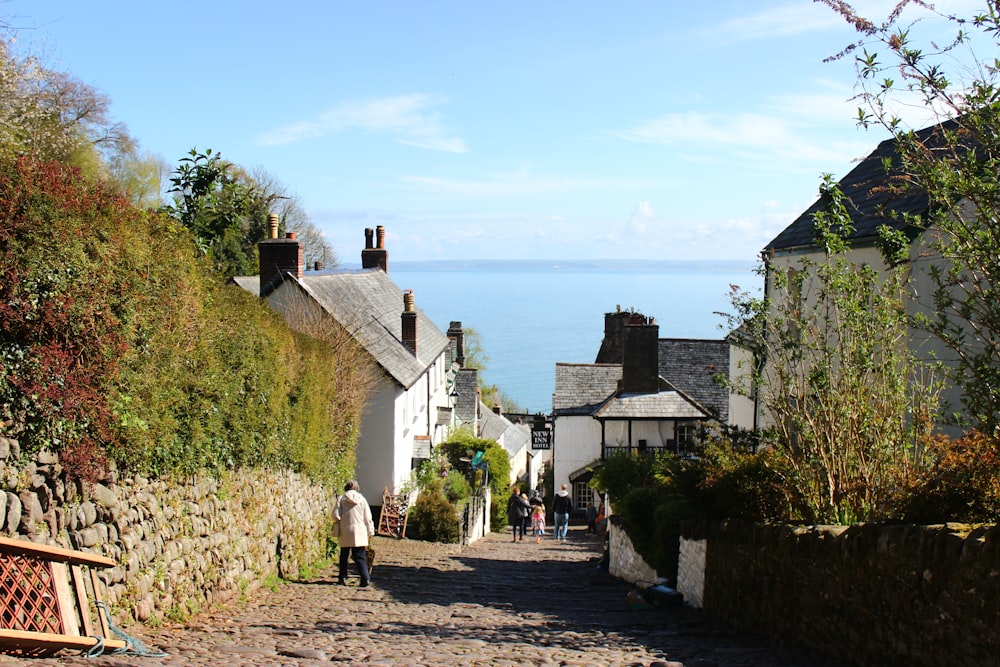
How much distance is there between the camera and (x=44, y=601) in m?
7.46

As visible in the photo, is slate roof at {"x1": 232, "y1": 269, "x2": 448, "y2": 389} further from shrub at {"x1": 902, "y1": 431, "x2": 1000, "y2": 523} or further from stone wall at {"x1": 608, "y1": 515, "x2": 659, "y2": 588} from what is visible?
shrub at {"x1": 902, "y1": 431, "x2": 1000, "y2": 523}

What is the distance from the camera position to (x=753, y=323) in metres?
12.7

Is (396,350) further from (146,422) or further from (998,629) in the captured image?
(998,629)

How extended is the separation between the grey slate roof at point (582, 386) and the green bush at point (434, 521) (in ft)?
53.9

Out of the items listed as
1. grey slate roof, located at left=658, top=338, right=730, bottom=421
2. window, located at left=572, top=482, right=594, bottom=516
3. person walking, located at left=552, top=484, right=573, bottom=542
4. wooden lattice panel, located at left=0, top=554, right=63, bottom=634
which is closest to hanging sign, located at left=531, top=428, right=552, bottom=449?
window, located at left=572, top=482, right=594, bottom=516

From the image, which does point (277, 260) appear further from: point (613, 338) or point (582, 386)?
point (613, 338)

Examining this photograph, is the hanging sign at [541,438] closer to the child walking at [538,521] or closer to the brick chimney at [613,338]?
the brick chimney at [613,338]

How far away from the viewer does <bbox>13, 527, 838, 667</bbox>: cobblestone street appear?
859 cm

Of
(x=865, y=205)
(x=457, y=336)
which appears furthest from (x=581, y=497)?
(x=865, y=205)

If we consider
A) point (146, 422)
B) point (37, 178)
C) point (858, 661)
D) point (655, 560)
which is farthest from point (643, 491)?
point (37, 178)

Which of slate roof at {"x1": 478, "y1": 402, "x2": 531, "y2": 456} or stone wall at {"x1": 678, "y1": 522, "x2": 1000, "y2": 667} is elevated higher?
slate roof at {"x1": 478, "y1": 402, "x2": 531, "y2": 456}

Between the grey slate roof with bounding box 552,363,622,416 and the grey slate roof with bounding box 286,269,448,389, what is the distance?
8.44 metres

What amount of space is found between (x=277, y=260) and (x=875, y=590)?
67.0 feet

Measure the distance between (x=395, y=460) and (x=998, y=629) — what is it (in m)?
20.0
